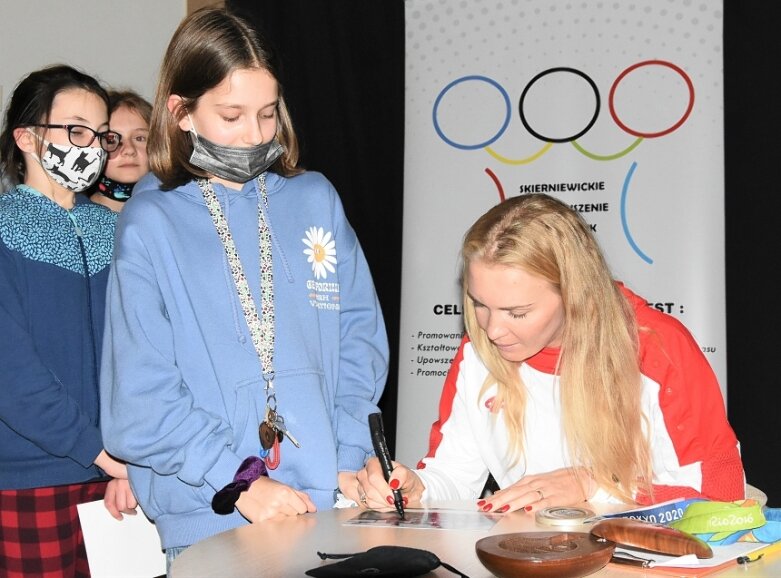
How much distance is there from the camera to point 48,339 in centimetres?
212

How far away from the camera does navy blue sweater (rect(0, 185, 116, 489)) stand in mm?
2012

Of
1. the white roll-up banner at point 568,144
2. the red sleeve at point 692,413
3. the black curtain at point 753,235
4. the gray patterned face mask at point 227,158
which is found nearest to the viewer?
the red sleeve at point 692,413

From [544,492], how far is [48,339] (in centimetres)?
118

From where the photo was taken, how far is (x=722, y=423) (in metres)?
1.84

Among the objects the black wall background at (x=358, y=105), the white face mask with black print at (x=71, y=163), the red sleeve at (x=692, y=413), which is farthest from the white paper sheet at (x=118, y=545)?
the black wall background at (x=358, y=105)

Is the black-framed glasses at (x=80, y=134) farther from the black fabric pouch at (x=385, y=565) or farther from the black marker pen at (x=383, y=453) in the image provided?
the black fabric pouch at (x=385, y=565)

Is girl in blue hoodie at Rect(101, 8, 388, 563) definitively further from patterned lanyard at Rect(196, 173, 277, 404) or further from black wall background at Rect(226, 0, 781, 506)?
black wall background at Rect(226, 0, 781, 506)

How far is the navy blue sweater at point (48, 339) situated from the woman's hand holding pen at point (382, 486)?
671 millimetres

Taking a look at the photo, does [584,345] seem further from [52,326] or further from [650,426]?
[52,326]

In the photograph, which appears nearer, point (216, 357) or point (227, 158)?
point (216, 357)

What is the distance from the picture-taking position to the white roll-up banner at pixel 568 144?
3.70 metres

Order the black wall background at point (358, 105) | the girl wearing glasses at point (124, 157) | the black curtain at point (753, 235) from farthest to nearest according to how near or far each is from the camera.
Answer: the black wall background at point (358, 105)
the black curtain at point (753, 235)
the girl wearing glasses at point (124, 157)

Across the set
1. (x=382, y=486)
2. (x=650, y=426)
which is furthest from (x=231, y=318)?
(x=650, y=426)

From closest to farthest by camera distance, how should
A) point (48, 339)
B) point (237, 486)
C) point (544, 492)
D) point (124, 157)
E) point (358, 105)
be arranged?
point (237, 486), point (544, 492), point (48, 339), point (124, 157), point (358, 105)
